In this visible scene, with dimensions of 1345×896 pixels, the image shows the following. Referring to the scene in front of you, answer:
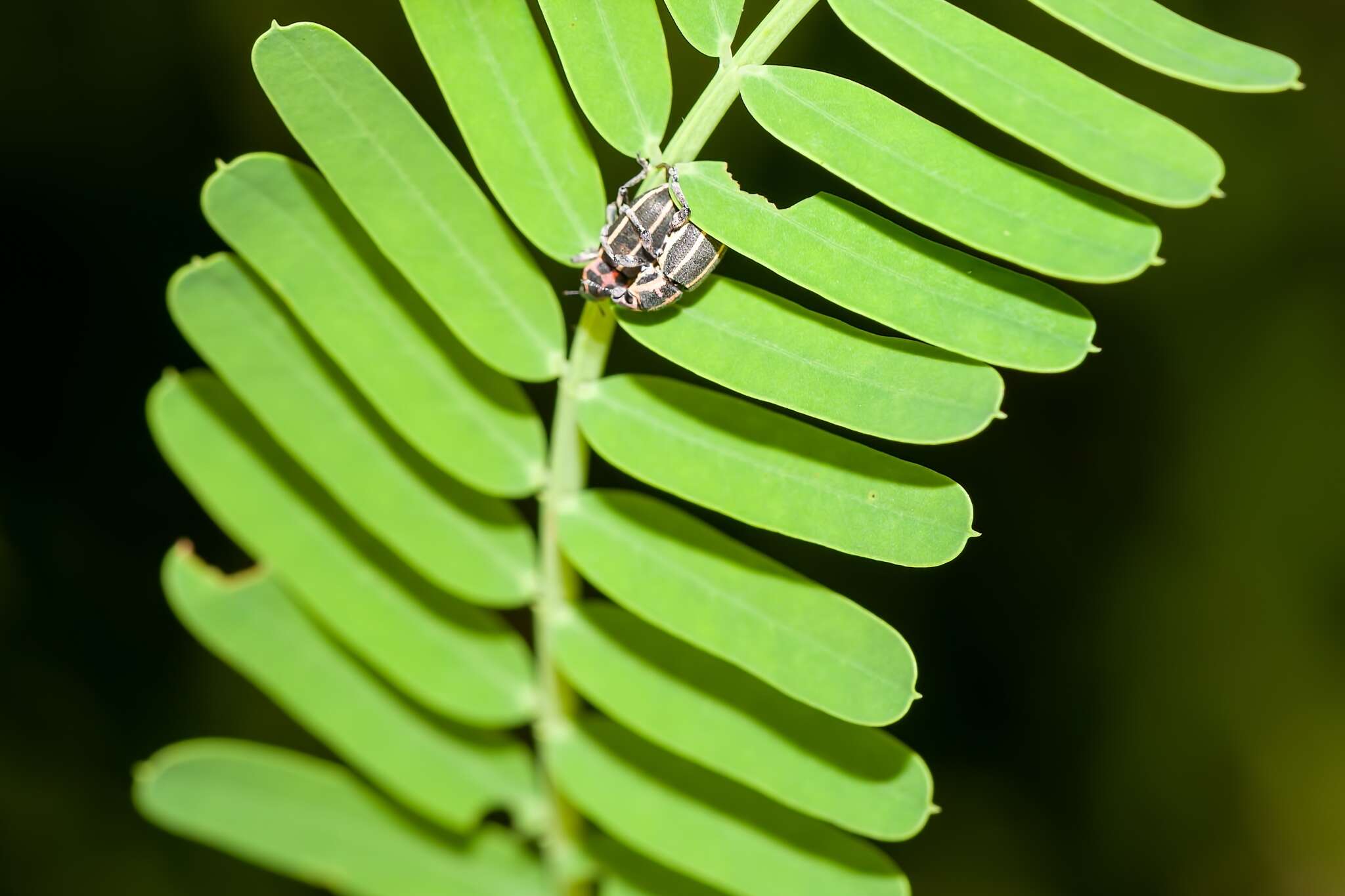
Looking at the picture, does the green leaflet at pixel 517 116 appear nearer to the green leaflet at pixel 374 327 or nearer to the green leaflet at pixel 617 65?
the green leaflet at pixel 617 65

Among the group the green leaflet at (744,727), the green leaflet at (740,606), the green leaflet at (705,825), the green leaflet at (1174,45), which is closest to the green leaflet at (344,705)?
the green leaflet at (705,825)

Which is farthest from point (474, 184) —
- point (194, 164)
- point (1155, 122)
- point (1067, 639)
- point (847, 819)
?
point (1067, 639)

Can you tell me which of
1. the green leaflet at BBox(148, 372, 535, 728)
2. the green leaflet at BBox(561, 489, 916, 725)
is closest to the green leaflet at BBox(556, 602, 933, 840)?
the green leaflet at BBox(561, 489, 916, 725)

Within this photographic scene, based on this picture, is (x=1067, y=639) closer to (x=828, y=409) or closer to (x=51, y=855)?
(x=828, y=409)

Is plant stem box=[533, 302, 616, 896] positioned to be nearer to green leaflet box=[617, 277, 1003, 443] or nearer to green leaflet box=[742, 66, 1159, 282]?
green leaflet box=[617, 277, 1003, 443]

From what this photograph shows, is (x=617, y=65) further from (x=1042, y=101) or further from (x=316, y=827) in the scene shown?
(x=316, y=827)

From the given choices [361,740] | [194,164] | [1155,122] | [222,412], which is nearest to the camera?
[1155,122]
